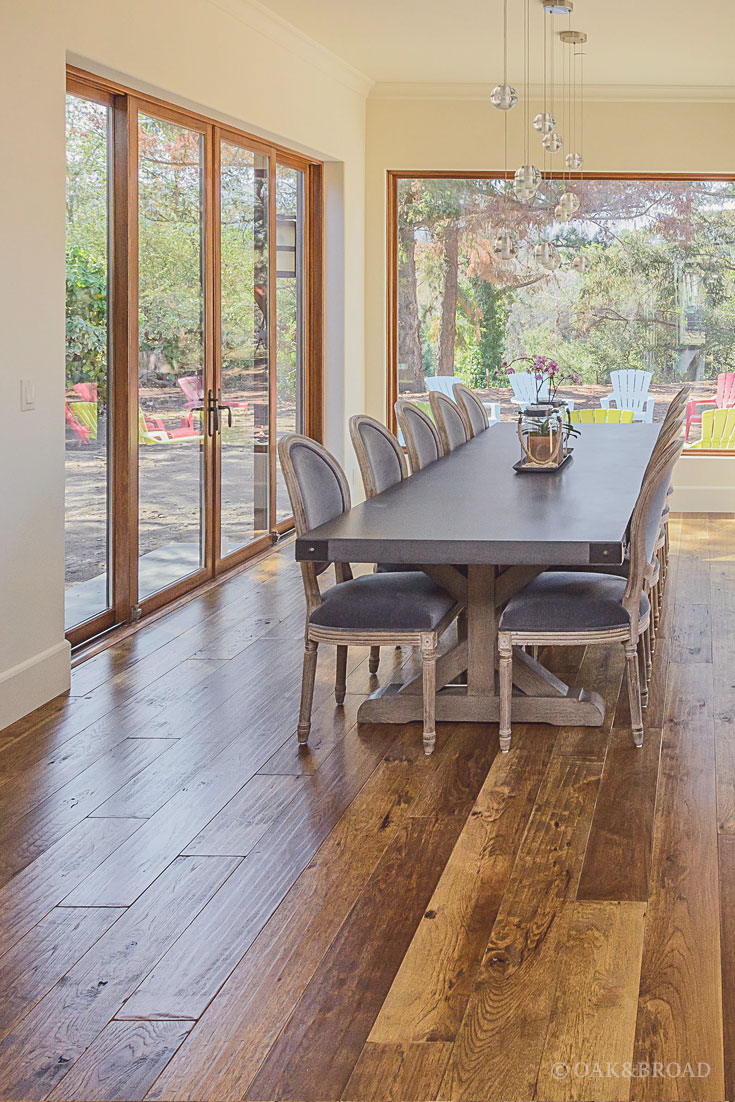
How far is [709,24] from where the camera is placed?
6949mm

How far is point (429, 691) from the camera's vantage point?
4031 millimetres

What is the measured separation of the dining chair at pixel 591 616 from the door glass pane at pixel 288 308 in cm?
396

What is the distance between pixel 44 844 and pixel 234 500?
13.0ft

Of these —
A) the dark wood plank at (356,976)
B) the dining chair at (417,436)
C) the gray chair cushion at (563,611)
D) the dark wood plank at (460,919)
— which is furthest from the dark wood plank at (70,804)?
the dining chair at (417,436)

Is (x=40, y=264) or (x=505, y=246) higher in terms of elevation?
(x=505, y=246)

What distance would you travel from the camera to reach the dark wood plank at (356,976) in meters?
2.24

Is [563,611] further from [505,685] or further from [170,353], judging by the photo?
[170,353]

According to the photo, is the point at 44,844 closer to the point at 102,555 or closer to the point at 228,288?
the point at 102,555


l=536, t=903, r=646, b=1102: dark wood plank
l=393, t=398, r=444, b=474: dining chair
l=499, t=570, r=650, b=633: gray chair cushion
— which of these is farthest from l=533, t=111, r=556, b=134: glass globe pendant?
l=536, t=903, r=646, b=1102: dark wood plank

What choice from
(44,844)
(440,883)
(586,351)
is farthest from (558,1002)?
(586,351)

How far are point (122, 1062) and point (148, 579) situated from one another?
151 inches

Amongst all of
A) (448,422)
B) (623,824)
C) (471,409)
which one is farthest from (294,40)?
(623,824)

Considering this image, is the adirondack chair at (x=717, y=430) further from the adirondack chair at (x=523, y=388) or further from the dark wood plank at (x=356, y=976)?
the dark wood plank at (x=356, y=976)

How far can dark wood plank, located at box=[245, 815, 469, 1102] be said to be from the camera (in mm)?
2238
